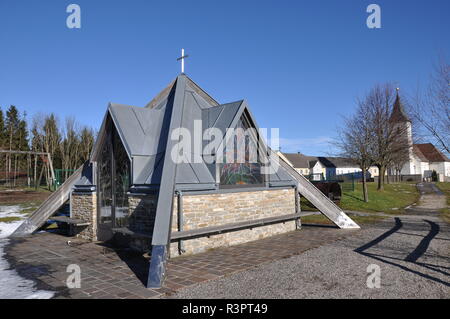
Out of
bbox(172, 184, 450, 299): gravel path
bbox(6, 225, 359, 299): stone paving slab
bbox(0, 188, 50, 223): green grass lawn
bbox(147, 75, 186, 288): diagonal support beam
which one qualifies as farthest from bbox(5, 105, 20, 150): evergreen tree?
bbox(172, 184, 450, 299): gravel path

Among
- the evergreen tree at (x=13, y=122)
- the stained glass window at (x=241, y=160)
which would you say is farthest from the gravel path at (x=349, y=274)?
the evergreen tree at (x=13, y=122)

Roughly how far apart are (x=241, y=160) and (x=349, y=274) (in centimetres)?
521

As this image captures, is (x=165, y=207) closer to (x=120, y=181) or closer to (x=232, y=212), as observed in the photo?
(x=232, y=212)

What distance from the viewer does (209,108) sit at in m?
11.5

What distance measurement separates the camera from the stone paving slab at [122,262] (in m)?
6.05

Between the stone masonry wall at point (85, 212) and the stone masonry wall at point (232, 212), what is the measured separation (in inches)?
162

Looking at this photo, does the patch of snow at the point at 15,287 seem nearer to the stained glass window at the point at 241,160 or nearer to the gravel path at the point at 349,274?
the gravel path at the point at 349,274

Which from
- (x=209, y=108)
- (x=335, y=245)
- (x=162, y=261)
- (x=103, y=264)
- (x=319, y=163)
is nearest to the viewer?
(x=162, y=261)

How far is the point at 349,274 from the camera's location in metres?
6.67
